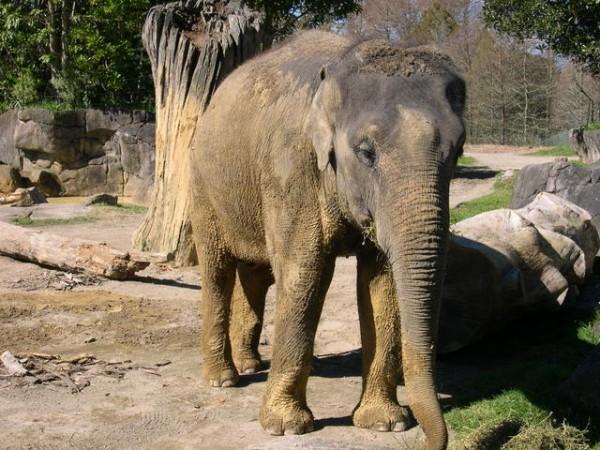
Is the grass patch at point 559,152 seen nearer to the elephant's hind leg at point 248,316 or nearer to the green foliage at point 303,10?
the green foliage at point 303,10

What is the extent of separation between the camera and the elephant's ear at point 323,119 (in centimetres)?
413

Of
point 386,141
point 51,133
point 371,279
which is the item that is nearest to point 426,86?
point 386,141

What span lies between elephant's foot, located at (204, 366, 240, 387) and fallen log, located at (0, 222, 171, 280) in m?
3.01

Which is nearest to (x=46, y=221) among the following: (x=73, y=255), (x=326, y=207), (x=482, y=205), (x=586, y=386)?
(x=73, y=255)

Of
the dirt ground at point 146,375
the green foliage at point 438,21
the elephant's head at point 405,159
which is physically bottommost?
the dirt ground at point 146,375

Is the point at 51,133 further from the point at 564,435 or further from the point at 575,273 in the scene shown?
the point at 564,435

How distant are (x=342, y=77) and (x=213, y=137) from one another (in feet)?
5.98

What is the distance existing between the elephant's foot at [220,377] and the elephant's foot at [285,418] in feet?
3.31

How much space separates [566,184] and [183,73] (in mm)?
4811

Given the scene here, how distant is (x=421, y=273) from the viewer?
3600mm

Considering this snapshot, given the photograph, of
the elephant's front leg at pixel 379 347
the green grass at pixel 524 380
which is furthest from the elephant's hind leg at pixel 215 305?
the green grass at pixel 524 380

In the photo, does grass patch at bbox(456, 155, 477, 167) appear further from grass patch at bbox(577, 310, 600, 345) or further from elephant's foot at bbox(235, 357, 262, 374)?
elephant's foot at bbox(235, 357, 262, 374)

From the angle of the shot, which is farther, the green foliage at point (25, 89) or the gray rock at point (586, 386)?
the green foliage at point (25, 89)

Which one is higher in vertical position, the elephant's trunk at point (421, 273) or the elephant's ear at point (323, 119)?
the elephant's ear at point (323, 119)
